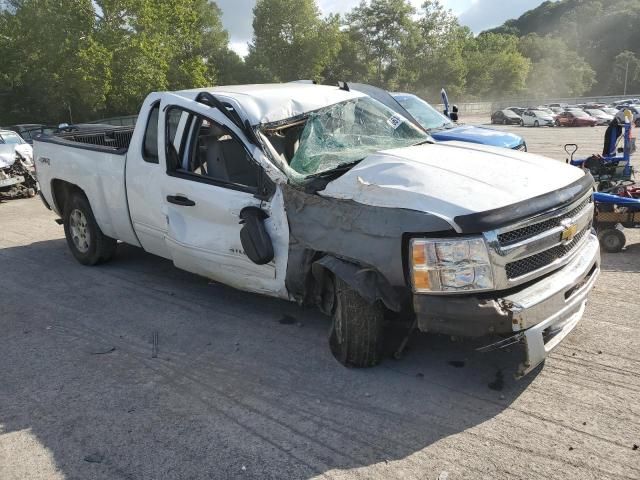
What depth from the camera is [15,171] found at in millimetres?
12023

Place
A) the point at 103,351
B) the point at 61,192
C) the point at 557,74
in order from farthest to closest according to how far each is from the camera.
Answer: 1. the point at 557,74
2. the point at 61,192
3. the point at 103,351

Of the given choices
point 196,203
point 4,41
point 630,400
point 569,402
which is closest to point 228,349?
point 196,203

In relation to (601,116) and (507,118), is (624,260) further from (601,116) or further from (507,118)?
(507,118)

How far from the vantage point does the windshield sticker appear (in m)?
4.80

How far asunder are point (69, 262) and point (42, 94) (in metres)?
36.1

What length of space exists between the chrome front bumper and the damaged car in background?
38.1 feet

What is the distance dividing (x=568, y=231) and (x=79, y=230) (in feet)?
17.3

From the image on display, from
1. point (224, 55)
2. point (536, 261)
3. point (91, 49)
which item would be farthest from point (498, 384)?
point (224, 55)

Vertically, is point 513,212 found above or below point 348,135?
below

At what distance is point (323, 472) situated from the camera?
2.79 m

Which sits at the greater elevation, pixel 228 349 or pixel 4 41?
pixel 4 41

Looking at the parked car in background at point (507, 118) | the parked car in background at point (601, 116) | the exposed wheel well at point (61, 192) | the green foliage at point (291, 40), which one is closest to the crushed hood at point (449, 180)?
the exposed wheel well at point (61, 192)

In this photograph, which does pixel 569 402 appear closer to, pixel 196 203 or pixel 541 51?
pixel 196 203

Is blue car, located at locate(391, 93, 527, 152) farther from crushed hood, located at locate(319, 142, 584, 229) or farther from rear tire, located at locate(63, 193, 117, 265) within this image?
rear tire, located at locate(63, 193, 117, 265)
